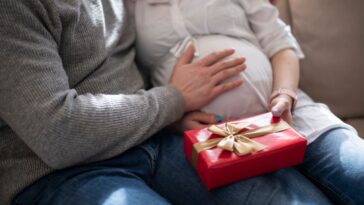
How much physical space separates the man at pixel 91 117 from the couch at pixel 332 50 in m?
0.42

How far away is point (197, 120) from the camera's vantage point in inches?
33.2

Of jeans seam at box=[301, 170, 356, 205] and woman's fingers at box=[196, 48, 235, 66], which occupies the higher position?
woman's fingers at box=[196, 48, 235, 66]

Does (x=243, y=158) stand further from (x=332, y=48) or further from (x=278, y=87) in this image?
(x=332, y=48)

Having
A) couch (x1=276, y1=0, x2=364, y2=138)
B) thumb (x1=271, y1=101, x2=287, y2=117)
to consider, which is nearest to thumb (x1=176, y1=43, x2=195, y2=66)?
thumb (x1=271, y1=101, x2=287, y2=117)

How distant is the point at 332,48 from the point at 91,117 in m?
0.81

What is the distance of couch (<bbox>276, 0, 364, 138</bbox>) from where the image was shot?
1.14 meters

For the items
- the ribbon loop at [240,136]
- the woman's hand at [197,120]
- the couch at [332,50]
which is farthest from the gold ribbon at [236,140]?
the couch at [332,50]

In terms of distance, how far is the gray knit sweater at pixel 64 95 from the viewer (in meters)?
0.60

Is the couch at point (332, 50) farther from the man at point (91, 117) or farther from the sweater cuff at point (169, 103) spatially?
the sweater cuff at point (169, 103)

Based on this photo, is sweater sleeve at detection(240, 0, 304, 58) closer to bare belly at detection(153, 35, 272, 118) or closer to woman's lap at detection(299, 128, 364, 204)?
bare belly at detection(153, 35, 272, 118)

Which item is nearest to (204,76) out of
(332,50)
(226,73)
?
(226,73)

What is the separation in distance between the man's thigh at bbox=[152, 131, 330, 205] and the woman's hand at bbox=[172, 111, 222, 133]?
59 mm

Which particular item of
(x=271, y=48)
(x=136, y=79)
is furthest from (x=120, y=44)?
(x=271, y=48)

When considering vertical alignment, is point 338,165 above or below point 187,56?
below
